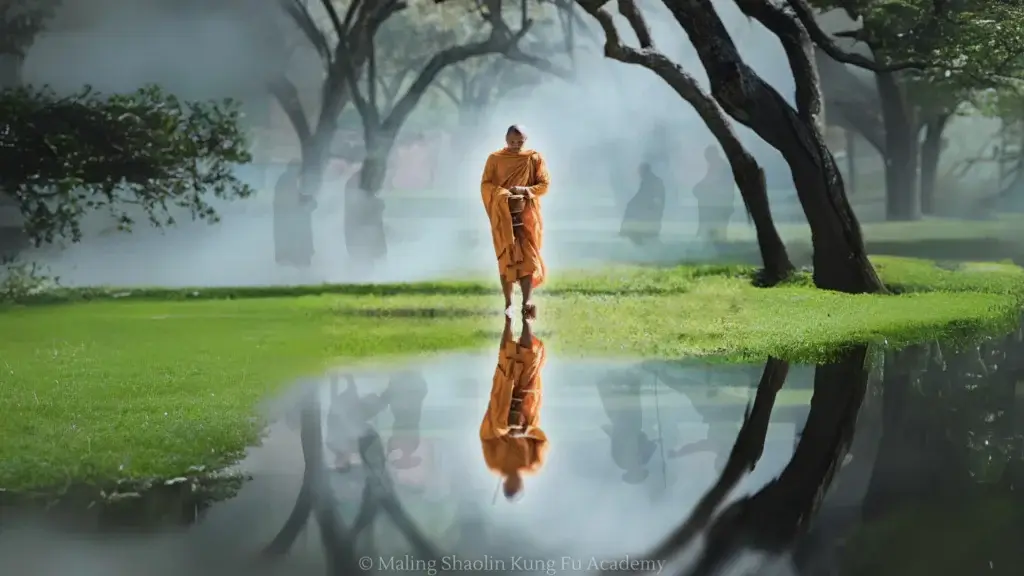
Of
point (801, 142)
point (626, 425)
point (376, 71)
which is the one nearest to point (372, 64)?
point (376, 71)

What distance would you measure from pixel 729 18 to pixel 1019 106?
A: 288 centimetres

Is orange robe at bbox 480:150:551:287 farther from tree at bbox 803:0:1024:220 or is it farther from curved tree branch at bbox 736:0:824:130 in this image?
tree at bbox 803:0:1024:220

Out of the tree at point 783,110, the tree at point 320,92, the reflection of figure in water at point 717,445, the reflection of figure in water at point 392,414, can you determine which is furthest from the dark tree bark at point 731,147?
the reflection of figure in water at point 717,445

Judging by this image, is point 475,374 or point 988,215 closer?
Result: point 475,374

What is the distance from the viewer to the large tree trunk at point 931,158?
962 cm

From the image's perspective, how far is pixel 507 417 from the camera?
450 cm

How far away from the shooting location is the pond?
2.92 meters

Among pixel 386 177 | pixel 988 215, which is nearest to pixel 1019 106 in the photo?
pixel 988 215

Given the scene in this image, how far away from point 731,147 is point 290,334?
4.23m

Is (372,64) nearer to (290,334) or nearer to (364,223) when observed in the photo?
(364,223)

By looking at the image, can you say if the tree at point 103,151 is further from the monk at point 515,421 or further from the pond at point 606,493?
the pond at point 606,493

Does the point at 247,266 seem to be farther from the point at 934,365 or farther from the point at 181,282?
the point at 934,365

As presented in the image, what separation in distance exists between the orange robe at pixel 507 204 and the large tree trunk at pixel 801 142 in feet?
7.16

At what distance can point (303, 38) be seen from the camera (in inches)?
368
